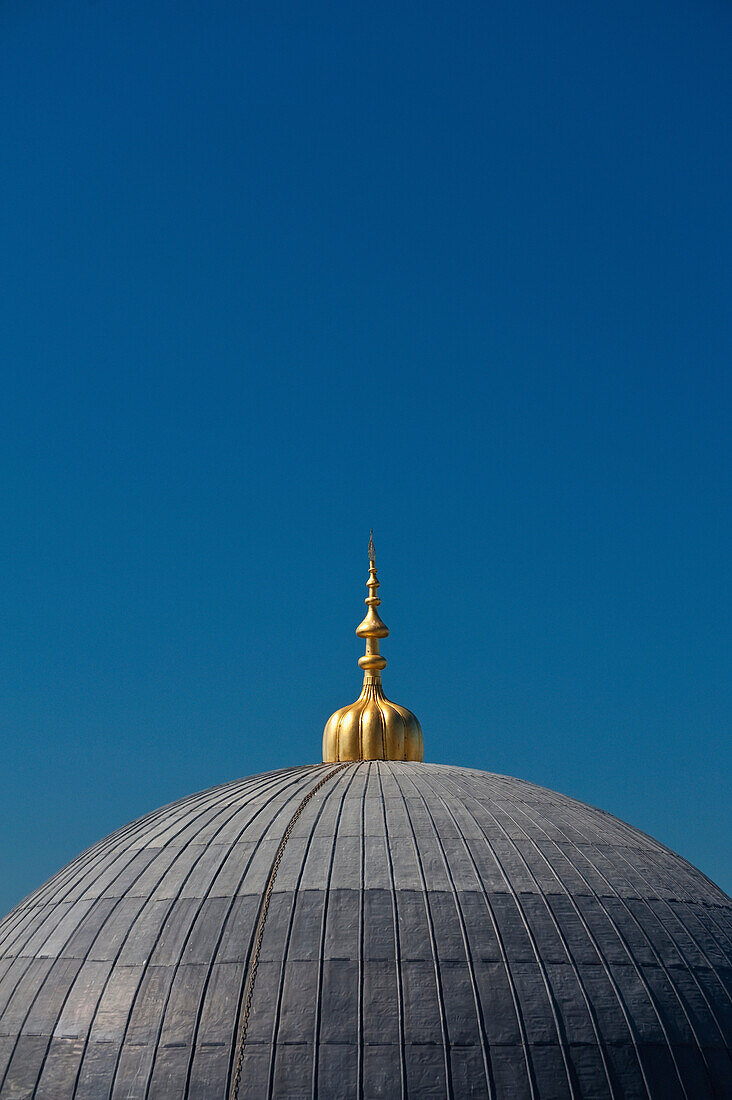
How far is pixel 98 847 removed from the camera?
2323 centimetres

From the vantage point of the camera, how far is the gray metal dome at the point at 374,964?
16.4 metres

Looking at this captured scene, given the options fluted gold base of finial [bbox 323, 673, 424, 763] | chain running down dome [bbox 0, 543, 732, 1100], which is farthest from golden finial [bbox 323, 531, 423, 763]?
chain running down dome [bbox 0, 543, 732, 1100]

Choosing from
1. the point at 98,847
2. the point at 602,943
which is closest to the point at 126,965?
the point at 98,847

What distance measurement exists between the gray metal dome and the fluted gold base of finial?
4.45 meters

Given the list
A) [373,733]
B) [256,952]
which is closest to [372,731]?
[373,733]

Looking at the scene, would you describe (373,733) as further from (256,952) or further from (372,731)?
(256,952)

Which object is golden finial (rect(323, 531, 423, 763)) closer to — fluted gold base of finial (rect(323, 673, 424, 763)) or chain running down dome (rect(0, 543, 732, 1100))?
fluted gold base of finial (rect(323, 673, 424, 763))

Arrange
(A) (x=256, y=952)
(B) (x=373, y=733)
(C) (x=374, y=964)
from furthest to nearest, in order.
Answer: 1. (B) (x=373, y=733)
2. (A) (x=256, y=952)
3. (C) (x=374, y=964)

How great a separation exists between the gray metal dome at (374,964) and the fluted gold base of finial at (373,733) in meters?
4.45

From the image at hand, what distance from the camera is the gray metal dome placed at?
16422mm

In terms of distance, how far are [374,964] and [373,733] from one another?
9.40 meters

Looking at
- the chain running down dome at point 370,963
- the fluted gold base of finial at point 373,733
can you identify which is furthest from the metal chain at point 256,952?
the fluted gold base of finial at point 373,733

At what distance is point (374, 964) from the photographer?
17312 mm

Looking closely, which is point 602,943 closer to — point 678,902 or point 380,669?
point 678,902
